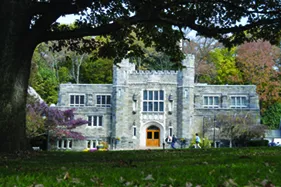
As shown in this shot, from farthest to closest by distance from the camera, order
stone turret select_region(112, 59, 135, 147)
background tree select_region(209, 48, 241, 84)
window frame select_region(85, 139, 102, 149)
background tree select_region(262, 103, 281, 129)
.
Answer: background tree select_region(209, 48, 241, 84)
background tree select_region(262, 103, 281, 129)
window frame select_region(85, 139, 102, 149)
stone turret select_region(112, 59, 135, 147)

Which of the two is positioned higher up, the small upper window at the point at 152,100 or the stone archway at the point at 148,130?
the small upper window at the point at 152,100

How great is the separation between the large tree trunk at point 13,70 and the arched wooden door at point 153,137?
33437 millimetres

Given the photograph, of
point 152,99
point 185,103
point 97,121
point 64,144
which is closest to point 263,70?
point 185,103

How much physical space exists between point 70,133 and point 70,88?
8510 mm

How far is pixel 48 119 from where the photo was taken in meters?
34.8

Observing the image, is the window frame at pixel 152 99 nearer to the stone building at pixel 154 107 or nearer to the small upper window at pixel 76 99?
the stone building at pixel 154 107

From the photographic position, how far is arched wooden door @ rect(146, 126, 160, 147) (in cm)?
4441

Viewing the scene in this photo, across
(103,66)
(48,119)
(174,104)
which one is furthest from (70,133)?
(103,66)

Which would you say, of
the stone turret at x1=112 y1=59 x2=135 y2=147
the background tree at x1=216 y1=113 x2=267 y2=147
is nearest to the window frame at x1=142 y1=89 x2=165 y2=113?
the stone turret at x1=112 y1=59 x2=135 y2=147

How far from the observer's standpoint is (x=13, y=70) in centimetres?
1098

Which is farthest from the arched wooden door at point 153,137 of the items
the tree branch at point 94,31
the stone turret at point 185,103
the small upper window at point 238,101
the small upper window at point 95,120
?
the tree branch at point 94,31

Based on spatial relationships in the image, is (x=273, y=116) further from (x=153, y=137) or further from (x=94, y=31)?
(x=94, y=31)

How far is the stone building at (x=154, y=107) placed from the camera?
1725 inches

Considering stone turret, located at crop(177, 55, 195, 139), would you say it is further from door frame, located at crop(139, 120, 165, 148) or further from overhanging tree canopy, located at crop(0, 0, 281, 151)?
overhanging tree canopy, located at crop(0, 0, 281, 151)
